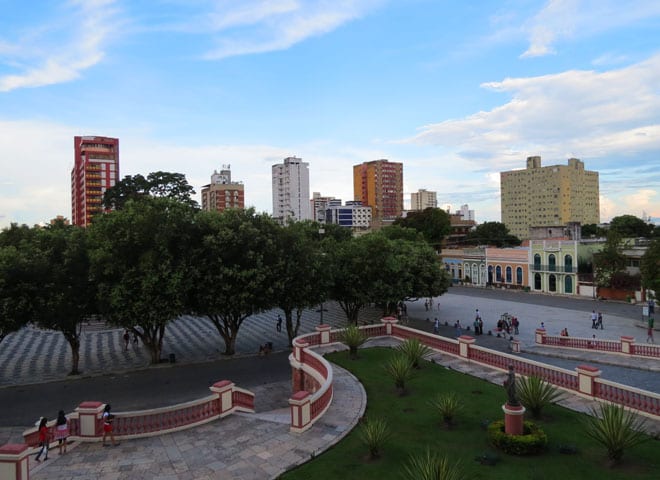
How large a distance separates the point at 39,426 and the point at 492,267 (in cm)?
5712

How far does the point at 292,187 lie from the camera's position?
139000 millimetres

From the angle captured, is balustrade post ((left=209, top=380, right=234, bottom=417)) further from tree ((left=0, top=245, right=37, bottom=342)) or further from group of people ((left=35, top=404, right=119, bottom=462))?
tree ((left=0, top=245, right=37, bottom=342))

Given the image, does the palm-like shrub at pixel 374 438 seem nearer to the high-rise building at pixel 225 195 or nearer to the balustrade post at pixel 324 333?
the balustrade post at pixel 324 333

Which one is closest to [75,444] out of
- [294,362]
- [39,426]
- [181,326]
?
[39,426]

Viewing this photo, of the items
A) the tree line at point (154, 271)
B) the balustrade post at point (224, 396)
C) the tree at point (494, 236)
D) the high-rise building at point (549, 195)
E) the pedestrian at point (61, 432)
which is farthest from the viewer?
the high-rise building at point (549, 195)

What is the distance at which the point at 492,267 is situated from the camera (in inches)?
2414

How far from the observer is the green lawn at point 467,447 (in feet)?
31.5

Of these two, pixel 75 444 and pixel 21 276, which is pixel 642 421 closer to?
pixel 75 444

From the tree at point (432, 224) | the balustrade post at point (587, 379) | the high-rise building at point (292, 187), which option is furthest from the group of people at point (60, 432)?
the high-rise building at point (292, 187)

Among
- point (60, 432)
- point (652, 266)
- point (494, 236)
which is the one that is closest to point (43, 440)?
point (60, 432)

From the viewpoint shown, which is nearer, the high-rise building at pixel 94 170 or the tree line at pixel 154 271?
the tree line at pixel 154 271

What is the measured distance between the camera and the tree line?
21.3m

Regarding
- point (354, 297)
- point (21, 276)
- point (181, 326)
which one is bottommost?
point (181, 326)

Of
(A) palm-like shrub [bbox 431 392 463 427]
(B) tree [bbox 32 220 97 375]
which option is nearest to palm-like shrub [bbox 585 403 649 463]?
(A) palm-like shrub [bbox 431 392 463 427]
